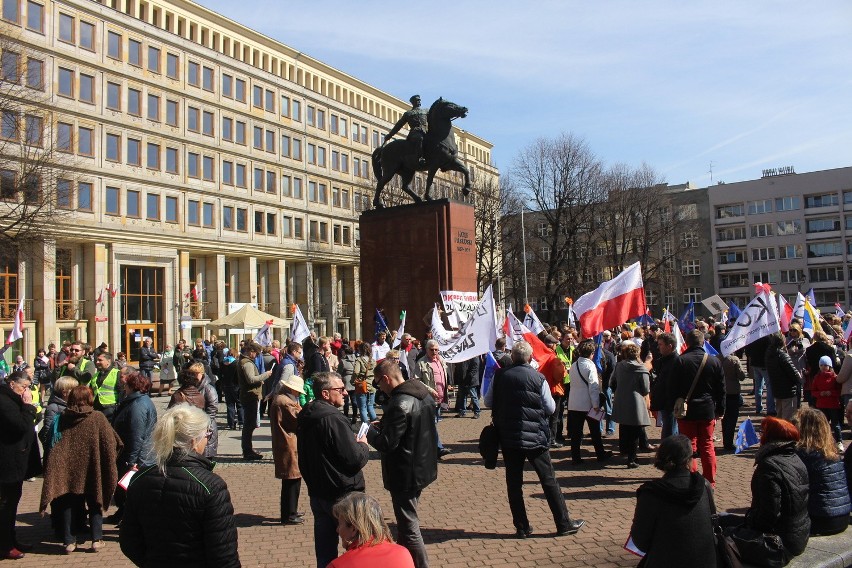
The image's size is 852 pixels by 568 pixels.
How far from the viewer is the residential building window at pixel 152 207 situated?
4994 cm

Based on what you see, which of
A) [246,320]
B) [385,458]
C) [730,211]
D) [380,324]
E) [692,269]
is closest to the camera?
[385,458]

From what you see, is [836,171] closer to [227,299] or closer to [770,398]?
[227,299]

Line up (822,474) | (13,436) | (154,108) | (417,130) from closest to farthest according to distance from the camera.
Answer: (822,474) → (13,436) → (417,130) → (154,108)

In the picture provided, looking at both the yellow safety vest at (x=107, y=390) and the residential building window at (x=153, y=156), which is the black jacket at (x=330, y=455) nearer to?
the yellow safety vest at (x=107, y=390)

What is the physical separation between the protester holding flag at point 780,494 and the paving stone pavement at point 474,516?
116cm

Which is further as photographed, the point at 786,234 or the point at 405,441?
the point at 786,234

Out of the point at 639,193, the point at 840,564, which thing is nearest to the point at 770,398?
the point at 840,564

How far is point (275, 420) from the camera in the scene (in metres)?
8.16

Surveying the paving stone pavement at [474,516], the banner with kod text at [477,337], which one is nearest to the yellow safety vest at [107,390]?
the paving stone pavement at [474,516]

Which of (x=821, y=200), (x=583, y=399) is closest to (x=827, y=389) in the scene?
(x=583, y=399)

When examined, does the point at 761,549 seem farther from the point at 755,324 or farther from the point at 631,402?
A: the point at 755,324

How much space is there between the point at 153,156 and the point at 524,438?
161 ft

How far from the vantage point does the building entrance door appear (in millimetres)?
48250

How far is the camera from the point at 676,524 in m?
4.62
